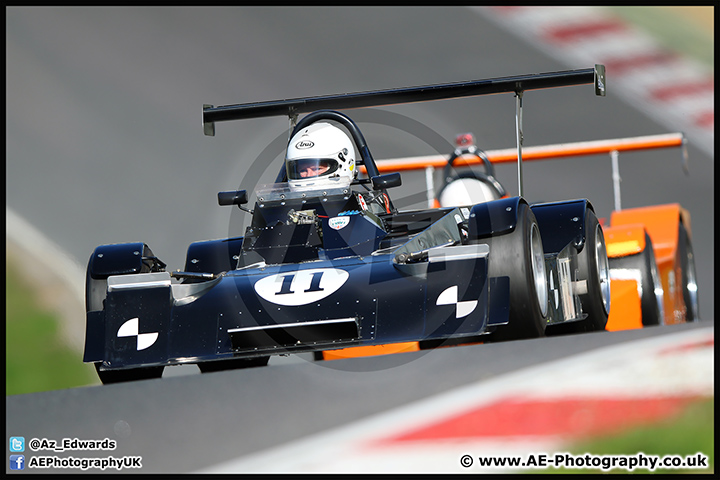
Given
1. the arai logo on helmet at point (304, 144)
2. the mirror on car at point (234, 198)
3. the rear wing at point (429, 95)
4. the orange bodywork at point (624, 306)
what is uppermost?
the rear wing at point (429, 95)

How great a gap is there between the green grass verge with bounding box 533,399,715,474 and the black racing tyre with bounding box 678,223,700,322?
3.76 metres

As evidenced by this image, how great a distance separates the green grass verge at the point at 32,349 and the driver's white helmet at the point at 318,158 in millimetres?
2965

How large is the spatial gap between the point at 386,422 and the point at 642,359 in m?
0.77

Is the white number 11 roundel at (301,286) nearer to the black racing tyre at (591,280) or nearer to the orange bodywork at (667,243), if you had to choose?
the black racing tyre at (591,280)

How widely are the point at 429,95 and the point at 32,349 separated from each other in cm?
360

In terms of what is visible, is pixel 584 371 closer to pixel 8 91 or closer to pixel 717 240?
pixel 717 240

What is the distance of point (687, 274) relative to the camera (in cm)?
629

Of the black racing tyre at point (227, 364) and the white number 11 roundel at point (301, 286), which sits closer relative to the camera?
the white number 11 roundel at point (301, 286)

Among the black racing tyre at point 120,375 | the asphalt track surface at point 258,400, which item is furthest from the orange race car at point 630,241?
the asphalt track surface at point 258,400

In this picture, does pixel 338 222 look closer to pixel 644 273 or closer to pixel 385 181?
pixel 385 181

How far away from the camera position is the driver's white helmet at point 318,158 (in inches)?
173

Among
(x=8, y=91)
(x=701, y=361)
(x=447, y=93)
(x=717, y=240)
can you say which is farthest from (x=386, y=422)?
(x=8, y=91)

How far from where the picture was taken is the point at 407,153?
10.6 metres

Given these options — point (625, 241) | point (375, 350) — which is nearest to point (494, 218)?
point (375, 350)
